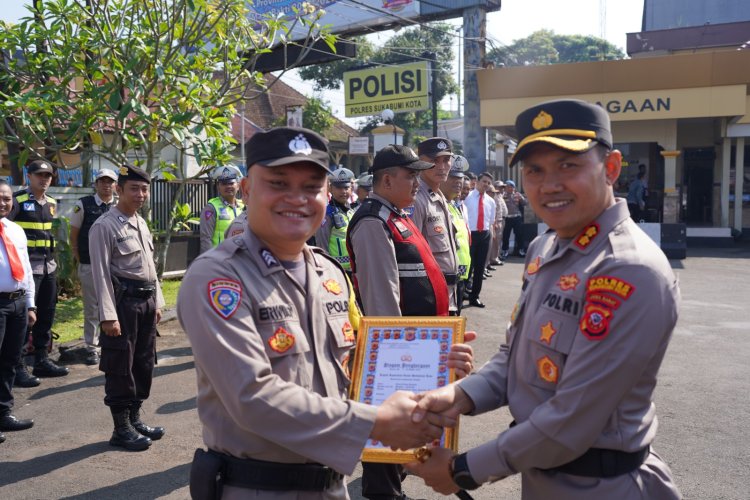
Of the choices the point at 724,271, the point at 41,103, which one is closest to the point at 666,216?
the point at 724,271

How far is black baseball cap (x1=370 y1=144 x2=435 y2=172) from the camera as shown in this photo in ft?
14.7

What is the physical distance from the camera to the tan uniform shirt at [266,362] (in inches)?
79.8

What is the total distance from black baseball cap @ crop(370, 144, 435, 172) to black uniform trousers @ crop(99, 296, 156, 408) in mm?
2441

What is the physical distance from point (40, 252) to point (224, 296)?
6.39m

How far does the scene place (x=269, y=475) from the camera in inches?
85.1

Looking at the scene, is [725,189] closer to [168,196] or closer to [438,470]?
[168,196]

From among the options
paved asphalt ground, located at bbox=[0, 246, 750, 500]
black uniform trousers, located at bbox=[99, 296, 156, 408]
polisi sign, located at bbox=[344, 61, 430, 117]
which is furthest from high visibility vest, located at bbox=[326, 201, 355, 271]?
polisi sign, located at bbox=[344, 61, 430, 117]

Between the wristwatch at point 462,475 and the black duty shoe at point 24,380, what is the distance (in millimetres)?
5918

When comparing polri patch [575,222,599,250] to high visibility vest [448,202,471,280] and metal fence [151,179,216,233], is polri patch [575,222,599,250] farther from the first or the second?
metal fence [151,179,216,233]

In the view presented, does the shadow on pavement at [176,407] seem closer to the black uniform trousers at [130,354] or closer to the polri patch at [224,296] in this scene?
the black uniform trousers at [130,354]

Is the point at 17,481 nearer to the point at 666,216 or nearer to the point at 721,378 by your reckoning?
the point at 721,378

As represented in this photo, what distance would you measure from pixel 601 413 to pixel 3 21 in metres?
9.86

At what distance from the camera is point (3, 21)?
30.3ft

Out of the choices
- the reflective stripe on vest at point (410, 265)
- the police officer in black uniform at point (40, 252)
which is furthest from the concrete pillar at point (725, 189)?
the police officer in black uniform at point (40, 252)
